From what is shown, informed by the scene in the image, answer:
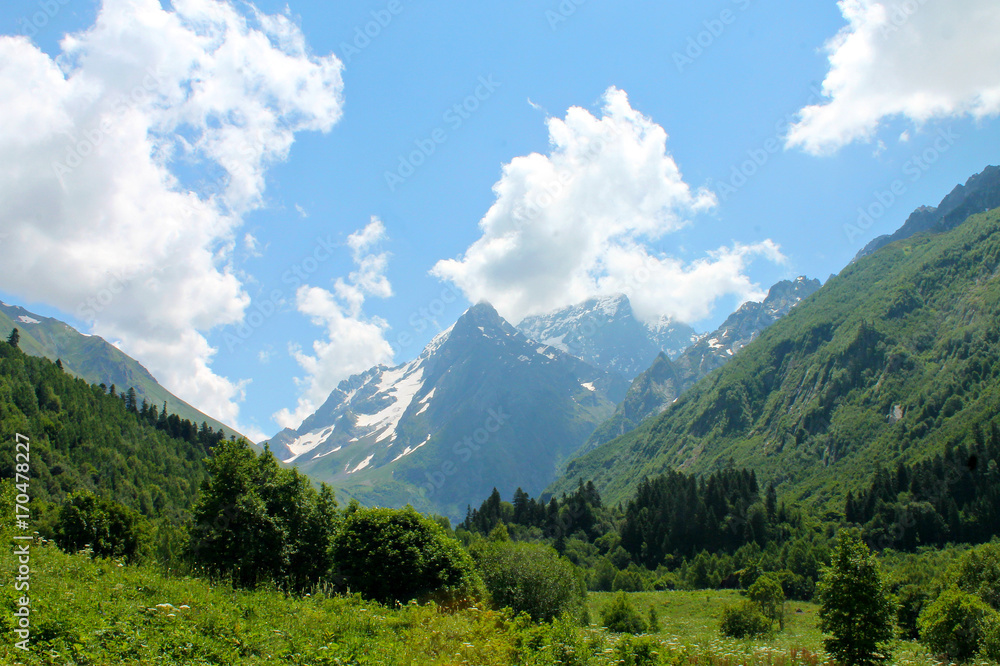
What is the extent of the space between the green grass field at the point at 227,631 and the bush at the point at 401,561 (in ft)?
44.4

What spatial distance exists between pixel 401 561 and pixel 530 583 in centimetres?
998

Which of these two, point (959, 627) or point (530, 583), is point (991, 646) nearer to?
point (959, 627)

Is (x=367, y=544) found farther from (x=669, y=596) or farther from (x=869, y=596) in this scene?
(x=669, y=596)

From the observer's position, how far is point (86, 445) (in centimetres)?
15638

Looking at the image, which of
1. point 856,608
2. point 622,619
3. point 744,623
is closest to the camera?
point 856,608

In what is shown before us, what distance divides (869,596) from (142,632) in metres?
30.7

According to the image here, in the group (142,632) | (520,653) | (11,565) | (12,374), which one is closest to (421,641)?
(520,653)

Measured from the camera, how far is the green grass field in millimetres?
12062

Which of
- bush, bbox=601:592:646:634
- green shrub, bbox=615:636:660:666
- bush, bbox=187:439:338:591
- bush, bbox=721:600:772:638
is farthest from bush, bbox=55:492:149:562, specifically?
bush, bbox=721:600:772:638

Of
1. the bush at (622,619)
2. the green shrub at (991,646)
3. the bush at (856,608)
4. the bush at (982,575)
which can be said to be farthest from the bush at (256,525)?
the bush at (982,575)

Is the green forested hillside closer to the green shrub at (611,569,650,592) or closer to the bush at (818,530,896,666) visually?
the green shrub at (611,569,650,592)

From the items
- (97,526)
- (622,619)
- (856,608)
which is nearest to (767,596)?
(622,619)

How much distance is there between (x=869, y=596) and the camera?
27406 mm

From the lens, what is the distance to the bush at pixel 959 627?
3459 cm
